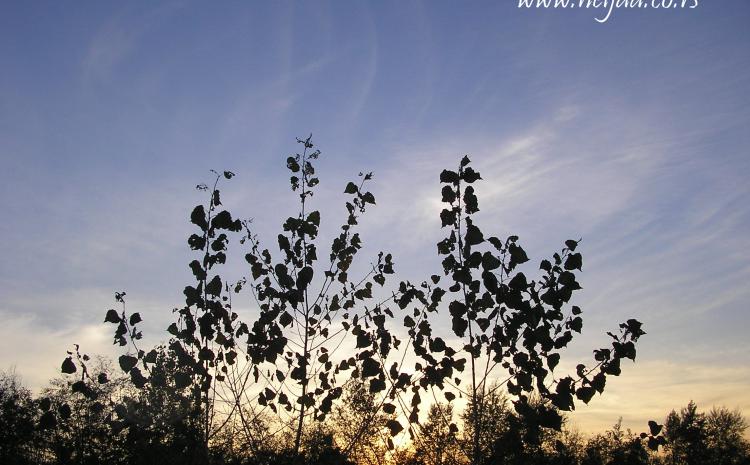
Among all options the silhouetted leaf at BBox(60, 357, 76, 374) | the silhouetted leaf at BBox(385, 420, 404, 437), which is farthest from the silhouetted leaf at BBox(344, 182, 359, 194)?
the silhouetted leaf at BBox(60, 357, 76, 374)

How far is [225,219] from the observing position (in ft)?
21.0

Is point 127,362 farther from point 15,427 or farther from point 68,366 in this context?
point 15,427

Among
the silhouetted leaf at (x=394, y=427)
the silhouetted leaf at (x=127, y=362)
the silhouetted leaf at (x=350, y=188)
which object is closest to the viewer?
the silhouetted leaf at (x=127, y=362)

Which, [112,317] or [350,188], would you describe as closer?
[112,317]

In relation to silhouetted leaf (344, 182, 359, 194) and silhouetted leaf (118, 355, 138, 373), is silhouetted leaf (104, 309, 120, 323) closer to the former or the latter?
A: silhouetted leaf (118, 355, 138, 373)

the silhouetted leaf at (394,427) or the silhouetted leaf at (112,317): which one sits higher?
the silhouetted leaf at (112,317)

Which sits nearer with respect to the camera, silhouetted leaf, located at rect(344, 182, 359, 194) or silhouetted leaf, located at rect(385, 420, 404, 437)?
silhouetted leaf, located at rect(385, 420, 404, 437)

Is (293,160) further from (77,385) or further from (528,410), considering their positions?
(528,410)

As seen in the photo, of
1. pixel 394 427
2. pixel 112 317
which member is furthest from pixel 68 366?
pixel 394 427

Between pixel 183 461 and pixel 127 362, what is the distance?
4.45m

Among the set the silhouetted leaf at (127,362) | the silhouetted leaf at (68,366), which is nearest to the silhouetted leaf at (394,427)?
the silhouetted leaf at (127,362)

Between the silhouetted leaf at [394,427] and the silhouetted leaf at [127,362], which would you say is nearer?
the silhouetted leaf at [127,362]

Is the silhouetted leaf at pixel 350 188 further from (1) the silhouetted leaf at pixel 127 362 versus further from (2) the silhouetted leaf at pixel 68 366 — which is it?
(2) the silhouetted leaf at pixel 68 366

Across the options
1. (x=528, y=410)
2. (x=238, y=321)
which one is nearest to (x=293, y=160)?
(x=238, y=321)
